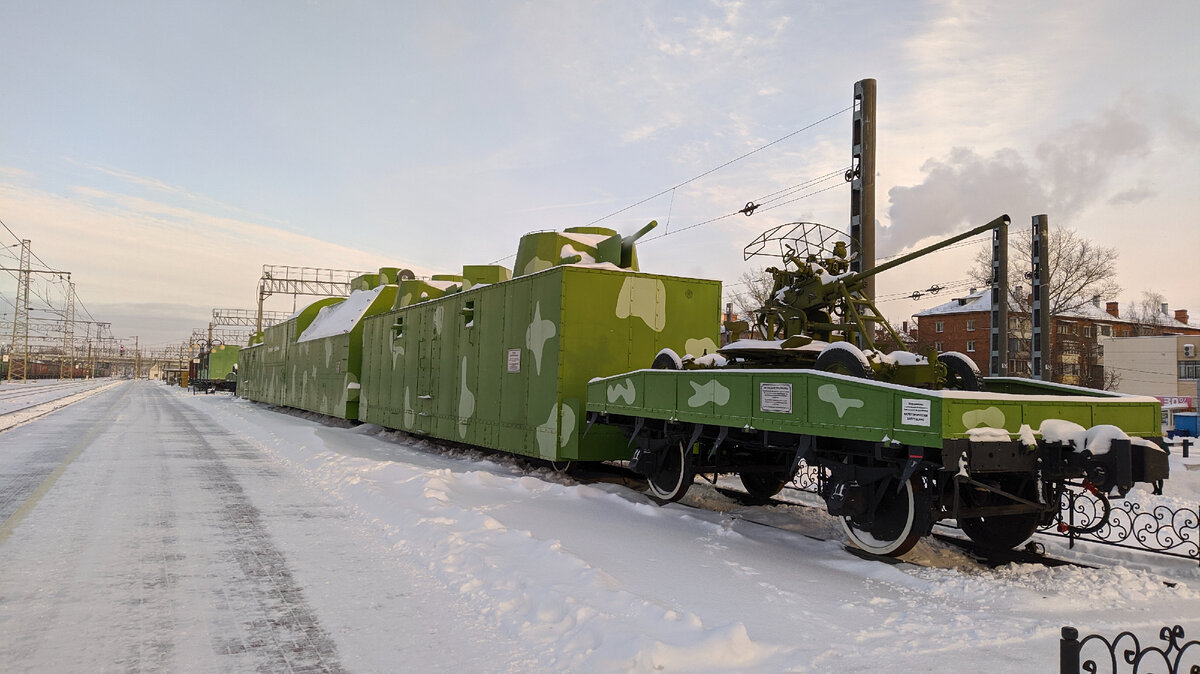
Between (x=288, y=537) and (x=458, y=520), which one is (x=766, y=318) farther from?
(x=288, y=537)

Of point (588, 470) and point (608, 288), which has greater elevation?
point (608, 288)

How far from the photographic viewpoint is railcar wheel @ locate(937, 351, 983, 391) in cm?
666

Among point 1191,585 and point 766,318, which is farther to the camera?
point 766,318

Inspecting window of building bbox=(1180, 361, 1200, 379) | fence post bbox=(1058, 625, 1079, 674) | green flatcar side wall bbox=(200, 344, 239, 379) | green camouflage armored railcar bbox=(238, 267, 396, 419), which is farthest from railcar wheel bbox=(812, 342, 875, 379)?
window of building bbox=(1180, 361, 1200, 379)

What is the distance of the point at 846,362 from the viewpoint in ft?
20.0

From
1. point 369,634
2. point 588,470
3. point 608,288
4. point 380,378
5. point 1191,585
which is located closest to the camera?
point 369,634

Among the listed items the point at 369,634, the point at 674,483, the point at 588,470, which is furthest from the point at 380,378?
the point at 369,634

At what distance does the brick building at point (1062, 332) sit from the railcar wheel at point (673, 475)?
1941 inches

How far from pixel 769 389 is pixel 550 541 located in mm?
2288

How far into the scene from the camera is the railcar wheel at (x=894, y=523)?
5.54 meters

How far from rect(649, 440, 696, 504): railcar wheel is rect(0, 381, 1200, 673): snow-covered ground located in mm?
271

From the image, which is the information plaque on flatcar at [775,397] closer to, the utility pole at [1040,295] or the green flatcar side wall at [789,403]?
the green flatcar side wall at [789,403]

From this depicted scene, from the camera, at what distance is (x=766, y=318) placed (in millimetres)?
8500

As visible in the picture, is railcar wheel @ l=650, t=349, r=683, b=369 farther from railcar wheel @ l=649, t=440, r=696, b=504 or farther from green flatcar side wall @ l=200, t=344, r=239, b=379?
green flatcar side wall @ l=200, t=344, r=239, b=379
